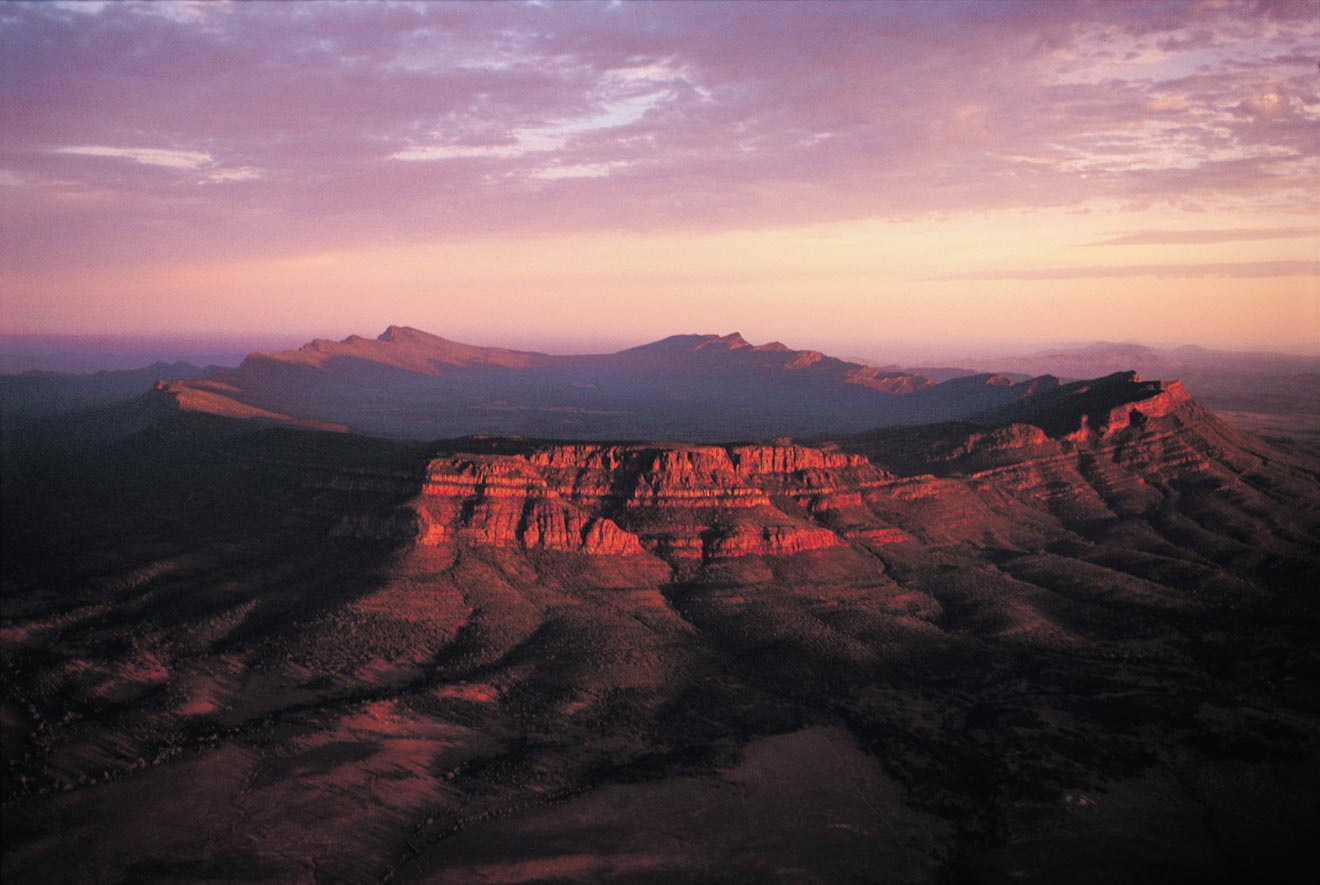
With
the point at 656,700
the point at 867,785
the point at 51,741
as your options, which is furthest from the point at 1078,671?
the point at 51,741

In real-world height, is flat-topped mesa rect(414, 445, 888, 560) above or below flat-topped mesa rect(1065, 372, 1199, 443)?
below

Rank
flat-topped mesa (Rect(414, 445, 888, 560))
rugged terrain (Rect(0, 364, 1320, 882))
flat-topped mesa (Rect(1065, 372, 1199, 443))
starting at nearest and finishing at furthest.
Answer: rugged terrain (Rect(0, 364, 1320, 882)) < flat-topped mesa (Rect(414, 445, 888, 560)) < flat-topped mesa (Rect(1065, 372, 1199, 443))

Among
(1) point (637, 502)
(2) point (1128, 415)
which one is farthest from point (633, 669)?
(2) point (1128, 415)

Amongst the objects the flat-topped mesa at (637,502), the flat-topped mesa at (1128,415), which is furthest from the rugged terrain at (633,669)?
the flat-topped mesa at (1128,415)

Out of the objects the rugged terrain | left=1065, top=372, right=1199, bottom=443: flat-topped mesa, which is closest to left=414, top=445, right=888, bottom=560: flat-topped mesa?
the rugged terrain

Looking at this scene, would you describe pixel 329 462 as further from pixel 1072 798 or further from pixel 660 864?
pixel 1072 798

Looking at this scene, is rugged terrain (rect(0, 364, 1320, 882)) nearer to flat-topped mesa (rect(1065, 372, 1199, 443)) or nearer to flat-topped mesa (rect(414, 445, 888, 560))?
flat-topped mesa (rect(414, 445, 888, 560))

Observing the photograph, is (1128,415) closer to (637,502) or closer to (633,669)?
(637,502)

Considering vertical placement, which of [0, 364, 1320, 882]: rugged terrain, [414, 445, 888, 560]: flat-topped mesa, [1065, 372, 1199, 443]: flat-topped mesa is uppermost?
[1065, 372, 1199, 443]: flat-topped mesa
